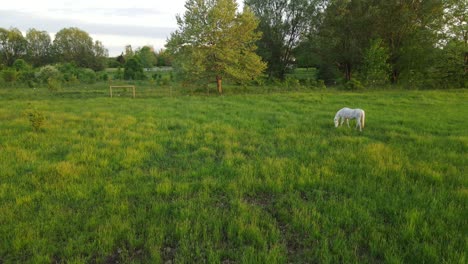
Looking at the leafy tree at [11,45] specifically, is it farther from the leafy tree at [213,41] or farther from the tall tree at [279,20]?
the leafy tree at [213,41]

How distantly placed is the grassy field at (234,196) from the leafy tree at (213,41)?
52.7 feet

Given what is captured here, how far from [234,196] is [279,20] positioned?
38.9m

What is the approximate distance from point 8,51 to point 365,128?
91.6 metres

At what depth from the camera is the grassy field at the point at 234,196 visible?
3223mm

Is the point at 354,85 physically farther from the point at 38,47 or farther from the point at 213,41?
the point at 38,47

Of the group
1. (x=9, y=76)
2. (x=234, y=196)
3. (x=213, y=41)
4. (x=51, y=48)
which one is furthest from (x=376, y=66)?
(x=51, y=48)

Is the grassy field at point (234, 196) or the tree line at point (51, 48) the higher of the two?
the tree line at point (51, 48)

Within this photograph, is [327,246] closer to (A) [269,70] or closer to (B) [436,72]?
(B) [436,72]

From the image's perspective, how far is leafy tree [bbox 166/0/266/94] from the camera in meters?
23.1

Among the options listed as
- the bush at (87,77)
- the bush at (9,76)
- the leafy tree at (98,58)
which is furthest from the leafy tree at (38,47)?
the bush at (9,76)

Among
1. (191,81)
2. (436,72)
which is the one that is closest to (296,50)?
(436,72)

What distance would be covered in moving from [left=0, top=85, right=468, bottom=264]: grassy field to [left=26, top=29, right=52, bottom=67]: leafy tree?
80.3m

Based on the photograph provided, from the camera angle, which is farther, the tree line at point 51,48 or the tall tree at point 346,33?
the tree line at point 51,48

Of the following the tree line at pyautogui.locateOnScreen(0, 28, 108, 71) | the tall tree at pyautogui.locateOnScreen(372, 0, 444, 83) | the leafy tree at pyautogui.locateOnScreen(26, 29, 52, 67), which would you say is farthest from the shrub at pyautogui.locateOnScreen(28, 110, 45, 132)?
the leafy tree at pyautogui.locateOnScreen(26, 29, 52, 67)
